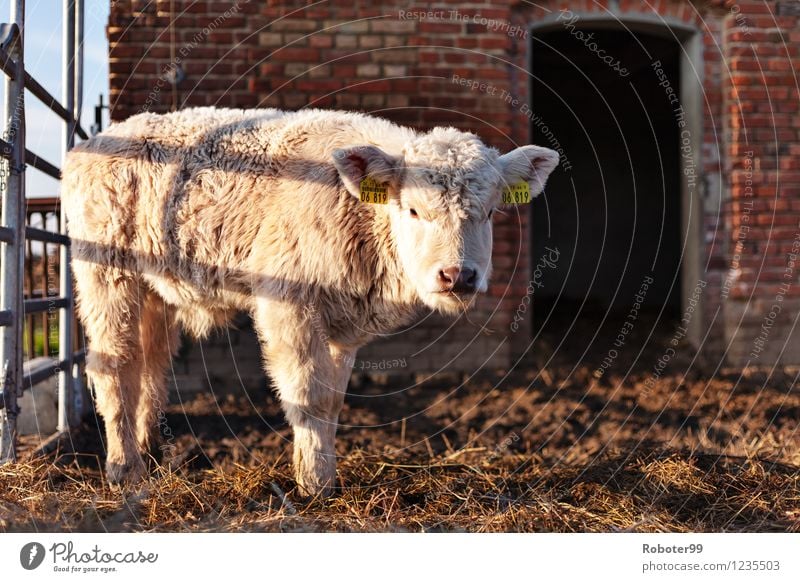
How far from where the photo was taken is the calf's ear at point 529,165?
385 centimetres

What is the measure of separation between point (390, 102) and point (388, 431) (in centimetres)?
256

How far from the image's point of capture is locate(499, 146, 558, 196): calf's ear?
12.6ft

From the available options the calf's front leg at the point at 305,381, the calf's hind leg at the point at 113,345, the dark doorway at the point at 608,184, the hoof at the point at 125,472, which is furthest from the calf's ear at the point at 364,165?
the dark doorway at the point at 608,184

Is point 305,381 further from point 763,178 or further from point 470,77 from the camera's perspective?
point 763,178

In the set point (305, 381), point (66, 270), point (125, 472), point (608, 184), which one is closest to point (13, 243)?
point (66, 270)

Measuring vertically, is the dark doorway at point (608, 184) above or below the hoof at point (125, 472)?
above

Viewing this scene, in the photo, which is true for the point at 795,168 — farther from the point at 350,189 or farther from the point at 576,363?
the point at 350,189

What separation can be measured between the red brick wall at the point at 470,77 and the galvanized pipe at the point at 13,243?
1394 millimetres

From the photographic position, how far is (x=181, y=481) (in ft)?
12.7

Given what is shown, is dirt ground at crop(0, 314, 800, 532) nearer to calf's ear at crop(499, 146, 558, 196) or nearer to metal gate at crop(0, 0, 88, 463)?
metal gate at crop(0, 0, 88, 463)

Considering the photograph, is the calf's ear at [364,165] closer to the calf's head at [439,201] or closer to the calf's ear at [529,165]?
the calf's head at [439,201]

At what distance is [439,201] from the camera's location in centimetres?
351

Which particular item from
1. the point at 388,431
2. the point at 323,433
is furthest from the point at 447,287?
the point at 388,431

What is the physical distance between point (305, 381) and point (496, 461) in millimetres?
1589
